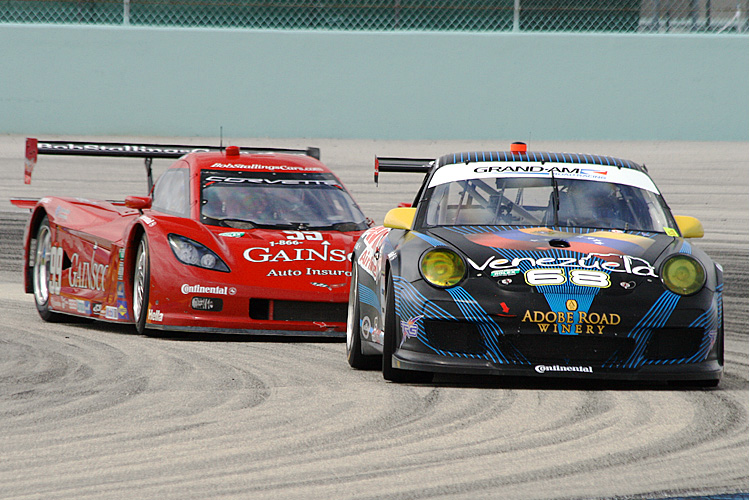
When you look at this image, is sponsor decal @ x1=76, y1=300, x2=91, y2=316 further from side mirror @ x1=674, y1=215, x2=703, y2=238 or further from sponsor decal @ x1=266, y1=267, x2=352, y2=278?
side mirror @ x1=674, y1=215, x2=703, y2=238

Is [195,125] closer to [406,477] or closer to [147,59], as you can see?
[147,59]

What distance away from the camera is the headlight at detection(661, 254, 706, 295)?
546cm

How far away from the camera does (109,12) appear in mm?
17938

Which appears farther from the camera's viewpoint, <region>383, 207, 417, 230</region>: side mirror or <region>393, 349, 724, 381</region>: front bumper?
<region>383, 207, 417, 230</region>: side mirror

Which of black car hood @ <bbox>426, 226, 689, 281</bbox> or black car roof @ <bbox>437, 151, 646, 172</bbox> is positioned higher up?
black car roof @ <bbox>437, 151, 646, 172</bbox>

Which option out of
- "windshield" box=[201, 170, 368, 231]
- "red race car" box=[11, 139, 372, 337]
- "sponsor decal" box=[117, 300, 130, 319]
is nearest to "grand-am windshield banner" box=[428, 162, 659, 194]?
"red race car" box=[11, 139, 372, 337]

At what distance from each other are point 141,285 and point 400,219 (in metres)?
2.25

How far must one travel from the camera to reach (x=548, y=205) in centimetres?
625

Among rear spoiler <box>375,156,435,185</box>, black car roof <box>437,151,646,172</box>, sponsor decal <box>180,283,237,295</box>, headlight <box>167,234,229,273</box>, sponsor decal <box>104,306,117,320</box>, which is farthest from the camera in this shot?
rear spoiler <box>375,156,435,185</box>

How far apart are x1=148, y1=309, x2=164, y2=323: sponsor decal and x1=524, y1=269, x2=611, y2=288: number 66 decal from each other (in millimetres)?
2830

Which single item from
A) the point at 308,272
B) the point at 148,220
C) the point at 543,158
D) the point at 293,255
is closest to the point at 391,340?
the point at 543,158

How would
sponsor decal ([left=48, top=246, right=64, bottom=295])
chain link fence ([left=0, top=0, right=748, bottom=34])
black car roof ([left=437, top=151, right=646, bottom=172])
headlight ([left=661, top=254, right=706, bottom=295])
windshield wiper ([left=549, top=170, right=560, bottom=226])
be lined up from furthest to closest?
1. chain link fence ([left=0, top=0, right=748, bottom=34])
2. sponsor decal ([left=48, top=246, right=64, bottom=295])
3. black car roof ([left=437, top=151, right=646, bottom=172])
4. windshield wiper ([left=549, top=170, right=560, bottom=226])
5. headlight ([left=661, top=254, right=706, bottom=295])

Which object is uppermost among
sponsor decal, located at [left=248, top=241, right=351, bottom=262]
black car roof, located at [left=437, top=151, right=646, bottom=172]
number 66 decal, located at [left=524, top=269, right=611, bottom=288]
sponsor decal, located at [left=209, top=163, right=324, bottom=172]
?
sponsor decal, located at [left=209, top=163, right=324, bottom=172]

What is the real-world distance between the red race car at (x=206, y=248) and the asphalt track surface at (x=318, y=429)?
0.22 meters
